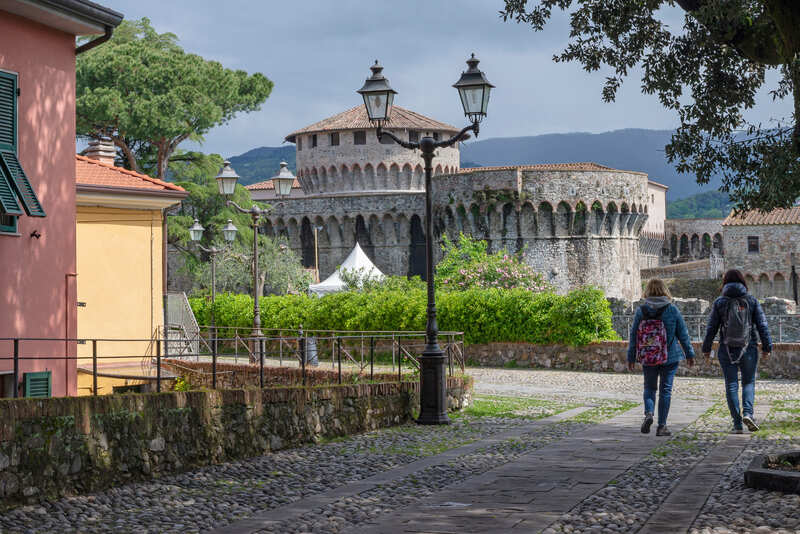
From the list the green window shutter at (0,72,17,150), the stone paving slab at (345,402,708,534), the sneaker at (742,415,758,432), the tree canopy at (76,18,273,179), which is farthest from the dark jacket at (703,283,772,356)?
the tree canopy at (76,18,273,179)

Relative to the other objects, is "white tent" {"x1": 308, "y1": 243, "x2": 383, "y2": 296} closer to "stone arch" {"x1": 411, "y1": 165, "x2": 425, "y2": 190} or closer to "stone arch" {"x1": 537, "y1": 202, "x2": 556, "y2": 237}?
"stone arch" {"x1": 537, "y1": 202, "x2": 556, "y2": 237}

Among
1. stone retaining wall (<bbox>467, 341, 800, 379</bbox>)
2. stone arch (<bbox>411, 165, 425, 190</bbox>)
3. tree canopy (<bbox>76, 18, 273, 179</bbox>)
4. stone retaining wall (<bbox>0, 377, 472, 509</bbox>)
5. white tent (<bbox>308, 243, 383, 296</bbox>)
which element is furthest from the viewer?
stone arch (<bbox>411, 165, 425, 190</bbox>)

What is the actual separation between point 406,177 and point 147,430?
5619 centimetres

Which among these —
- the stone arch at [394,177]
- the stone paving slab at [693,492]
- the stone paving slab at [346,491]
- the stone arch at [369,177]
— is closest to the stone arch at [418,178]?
the stone arch at [394,177]

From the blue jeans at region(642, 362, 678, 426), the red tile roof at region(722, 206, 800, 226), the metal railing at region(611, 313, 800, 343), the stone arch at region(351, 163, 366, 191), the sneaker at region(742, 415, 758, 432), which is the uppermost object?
the stone arch at region(351, 163, 366, 191)

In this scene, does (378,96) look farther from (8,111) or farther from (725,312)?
(725,312)

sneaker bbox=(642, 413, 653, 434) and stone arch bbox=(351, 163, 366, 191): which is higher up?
stone arch bbox=(351, 163, 366, 191)

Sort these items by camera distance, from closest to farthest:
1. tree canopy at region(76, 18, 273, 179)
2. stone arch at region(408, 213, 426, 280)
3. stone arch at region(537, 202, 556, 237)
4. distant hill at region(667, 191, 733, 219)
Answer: tree canopy at region(76, 18, 273, 179), stone arch at region(537, 202, 556, 237), stone arch at region(408, 213, 426, 280), distant hill at region(667, 191, 733, 219)

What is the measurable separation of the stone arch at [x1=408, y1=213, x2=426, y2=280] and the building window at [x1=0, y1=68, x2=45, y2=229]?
149 feet

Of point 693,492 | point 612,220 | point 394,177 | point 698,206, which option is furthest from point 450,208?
point 698,206

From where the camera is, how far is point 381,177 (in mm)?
63781

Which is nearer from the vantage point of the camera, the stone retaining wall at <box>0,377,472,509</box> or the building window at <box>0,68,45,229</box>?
the stone retaining wall at <box>0,377,472,509</box>

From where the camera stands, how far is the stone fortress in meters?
48.7

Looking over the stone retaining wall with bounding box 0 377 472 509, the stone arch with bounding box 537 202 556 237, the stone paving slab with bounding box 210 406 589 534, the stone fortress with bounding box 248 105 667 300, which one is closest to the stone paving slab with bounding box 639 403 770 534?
the stone paving slab with bounding box 210 406 589 534
